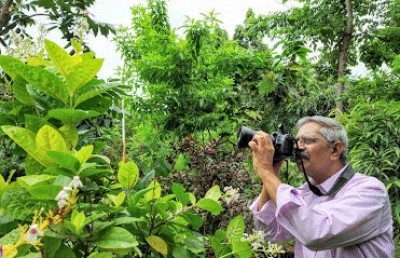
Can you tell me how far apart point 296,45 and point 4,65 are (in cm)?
340

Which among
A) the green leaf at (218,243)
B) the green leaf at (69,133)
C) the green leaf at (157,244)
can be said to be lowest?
the green leaf at (218,243)

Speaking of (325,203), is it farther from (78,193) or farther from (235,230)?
(78,193)

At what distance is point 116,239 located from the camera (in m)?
0.93

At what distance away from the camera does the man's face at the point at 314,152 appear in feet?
6.28

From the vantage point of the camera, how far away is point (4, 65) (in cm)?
108

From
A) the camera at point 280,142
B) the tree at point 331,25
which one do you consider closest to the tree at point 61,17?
the camera at point 280,142

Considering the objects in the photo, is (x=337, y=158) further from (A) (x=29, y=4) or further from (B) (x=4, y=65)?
(A) (x=29, y=4)

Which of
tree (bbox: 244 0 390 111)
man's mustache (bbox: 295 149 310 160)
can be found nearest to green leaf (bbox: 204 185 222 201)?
man's mustache (bbox: 295 149 310 160)

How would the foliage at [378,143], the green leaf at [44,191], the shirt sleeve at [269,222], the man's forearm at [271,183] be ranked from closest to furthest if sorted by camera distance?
the green leaf at [44,191]
the man's forearm at [271,183]
the shirt sleeve at [269,222]
the foliage at [378,143]

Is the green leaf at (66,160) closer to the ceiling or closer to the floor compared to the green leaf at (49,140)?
closer to the floor

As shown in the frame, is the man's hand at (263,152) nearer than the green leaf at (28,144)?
No

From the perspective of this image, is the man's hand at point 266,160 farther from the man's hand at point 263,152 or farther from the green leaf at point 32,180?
the green leaf at point 32,180

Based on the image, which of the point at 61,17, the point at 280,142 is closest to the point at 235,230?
the point at 280,142

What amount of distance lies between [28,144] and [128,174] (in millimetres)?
216
